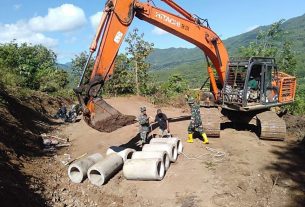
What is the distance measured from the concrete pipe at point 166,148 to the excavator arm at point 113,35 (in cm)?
112

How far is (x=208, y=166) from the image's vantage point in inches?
436

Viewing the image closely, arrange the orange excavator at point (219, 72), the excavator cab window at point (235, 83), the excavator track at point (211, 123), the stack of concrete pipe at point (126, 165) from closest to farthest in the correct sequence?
the stack of concrete pipe at point (126, 165)
the orange excavator at point (219, 72)
the excavator track at point (211, 123)
the excavator cab window at point (235, 83)

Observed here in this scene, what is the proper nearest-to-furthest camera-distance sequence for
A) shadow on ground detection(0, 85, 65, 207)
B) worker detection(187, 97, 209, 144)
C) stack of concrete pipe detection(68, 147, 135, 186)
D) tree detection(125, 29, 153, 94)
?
shadow on ground detection(0, 85, 65, 207) < stack of concrete pipe detection(68, 147, 135, 186) < worker detection(187, 97, 209, 144) < tree detection(125, 29, 153, 94)

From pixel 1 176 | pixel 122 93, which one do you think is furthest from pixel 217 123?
pixel 122 93

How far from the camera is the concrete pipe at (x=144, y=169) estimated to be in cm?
989

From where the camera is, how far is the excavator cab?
559 inches

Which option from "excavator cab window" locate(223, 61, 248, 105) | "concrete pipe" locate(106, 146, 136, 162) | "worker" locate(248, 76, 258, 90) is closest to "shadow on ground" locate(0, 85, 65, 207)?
"concrete pipe" locate(106, 146, 136, 162)

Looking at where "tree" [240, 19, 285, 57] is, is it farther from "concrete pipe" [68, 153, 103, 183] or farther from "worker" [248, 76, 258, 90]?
"concrete pipe" [68, 153, 103, 183]

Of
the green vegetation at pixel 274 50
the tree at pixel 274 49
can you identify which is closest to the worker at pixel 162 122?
the green vegetation at pixel 274 50

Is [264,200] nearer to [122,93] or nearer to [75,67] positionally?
[122,93]

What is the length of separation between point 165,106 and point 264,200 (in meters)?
17.1

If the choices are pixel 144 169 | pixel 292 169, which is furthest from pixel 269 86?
pixel 144 169

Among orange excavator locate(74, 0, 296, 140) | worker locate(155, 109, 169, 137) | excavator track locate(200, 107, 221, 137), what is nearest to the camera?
orange excavator locate(74, 0, 296, 140)

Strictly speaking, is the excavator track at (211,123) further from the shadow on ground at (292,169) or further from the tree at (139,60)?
the tree at (139,60)
